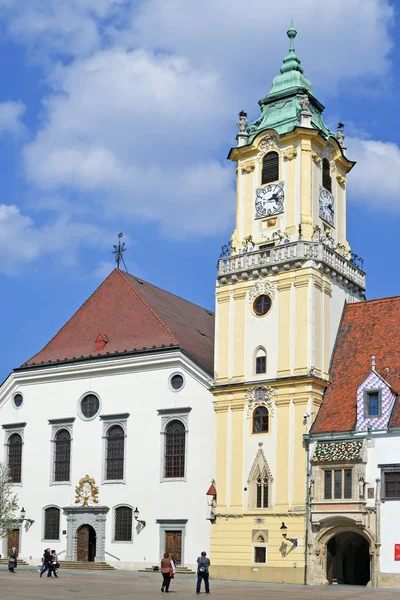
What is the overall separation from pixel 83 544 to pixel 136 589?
15734 millimetres

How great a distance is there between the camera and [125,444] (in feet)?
154

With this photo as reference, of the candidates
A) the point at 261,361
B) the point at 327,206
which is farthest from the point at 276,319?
the point at 327,206

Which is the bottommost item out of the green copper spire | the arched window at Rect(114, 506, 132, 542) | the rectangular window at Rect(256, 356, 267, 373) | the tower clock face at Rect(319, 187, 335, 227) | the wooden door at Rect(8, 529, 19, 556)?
the wooden door at Rect(8, 529, 19, 556)

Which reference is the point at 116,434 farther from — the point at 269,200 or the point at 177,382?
the point at 269,200

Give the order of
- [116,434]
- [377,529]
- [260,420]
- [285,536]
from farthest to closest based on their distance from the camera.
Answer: [116,434] < [260,420] < [285,536] < [377,529]

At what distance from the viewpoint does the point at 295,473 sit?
133 ft

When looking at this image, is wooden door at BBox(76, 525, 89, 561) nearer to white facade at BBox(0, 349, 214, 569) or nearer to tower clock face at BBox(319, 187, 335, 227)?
white facade at BBox(0, 349, 214, 569)

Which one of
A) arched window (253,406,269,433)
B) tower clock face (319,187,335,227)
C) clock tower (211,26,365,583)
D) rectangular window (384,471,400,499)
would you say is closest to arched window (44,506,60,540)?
clock tower (211,26,365,583)

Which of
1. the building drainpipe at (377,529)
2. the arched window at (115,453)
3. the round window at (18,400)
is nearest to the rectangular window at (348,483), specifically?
the building drainpipe at (377,529)

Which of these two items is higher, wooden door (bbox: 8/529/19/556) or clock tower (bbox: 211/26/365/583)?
clock tower (bbox: 211/26/365/583)

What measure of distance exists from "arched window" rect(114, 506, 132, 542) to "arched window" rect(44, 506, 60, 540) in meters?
3.80

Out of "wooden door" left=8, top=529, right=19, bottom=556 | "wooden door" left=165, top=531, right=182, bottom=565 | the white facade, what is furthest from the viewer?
"wooden door" left=8, top=529, right=19, bottom=556

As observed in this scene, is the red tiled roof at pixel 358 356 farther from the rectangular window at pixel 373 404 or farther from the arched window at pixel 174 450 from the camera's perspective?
the arched window at pixel 174 450

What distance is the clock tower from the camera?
134 feet
